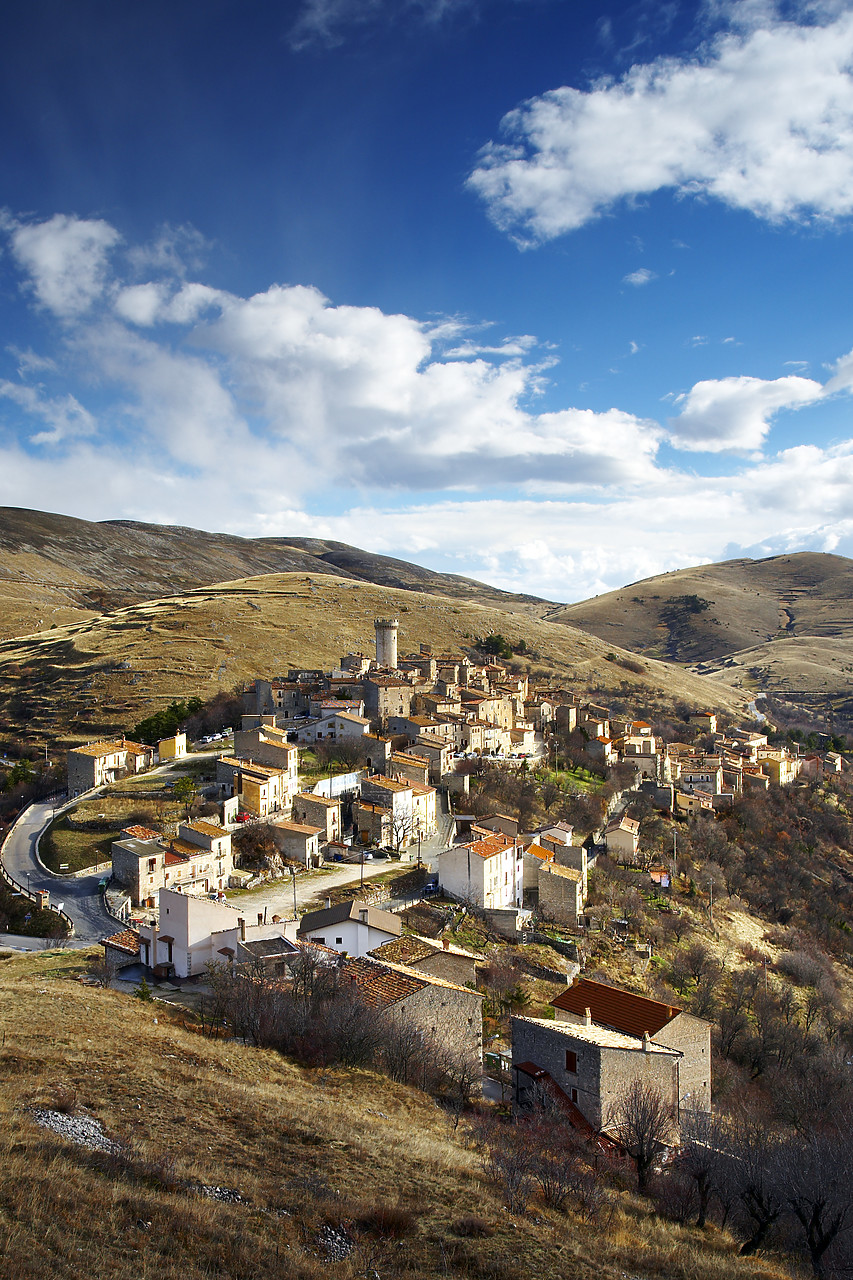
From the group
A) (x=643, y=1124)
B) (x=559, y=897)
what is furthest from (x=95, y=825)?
(x=643, y=1124)

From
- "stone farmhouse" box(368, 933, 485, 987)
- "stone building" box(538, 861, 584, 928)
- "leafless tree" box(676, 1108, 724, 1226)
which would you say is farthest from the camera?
"stone building" box(538, 861, 584, 928)

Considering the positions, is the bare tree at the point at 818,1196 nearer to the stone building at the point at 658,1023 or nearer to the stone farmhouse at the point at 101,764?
the stone building at the point at 658,1023

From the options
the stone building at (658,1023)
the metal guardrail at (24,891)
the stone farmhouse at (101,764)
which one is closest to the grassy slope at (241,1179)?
the stone building at (658,1023)

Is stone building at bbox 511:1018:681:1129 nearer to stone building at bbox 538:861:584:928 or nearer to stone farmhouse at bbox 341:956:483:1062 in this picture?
stone farmhouse at bbox 341:956:483:1062

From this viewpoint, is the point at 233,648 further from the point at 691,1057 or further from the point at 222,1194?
the point at 222,1194

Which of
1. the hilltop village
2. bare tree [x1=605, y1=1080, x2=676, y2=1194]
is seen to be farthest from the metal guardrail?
bare tree [x1=605, y1=1080, x2=676, y2=1194]

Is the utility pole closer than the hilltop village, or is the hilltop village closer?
the hilltop village

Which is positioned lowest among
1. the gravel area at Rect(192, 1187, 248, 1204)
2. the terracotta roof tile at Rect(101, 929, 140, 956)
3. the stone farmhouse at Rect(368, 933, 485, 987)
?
A: the terracotta roof tile at Rect(101, 929, 140, 956)
